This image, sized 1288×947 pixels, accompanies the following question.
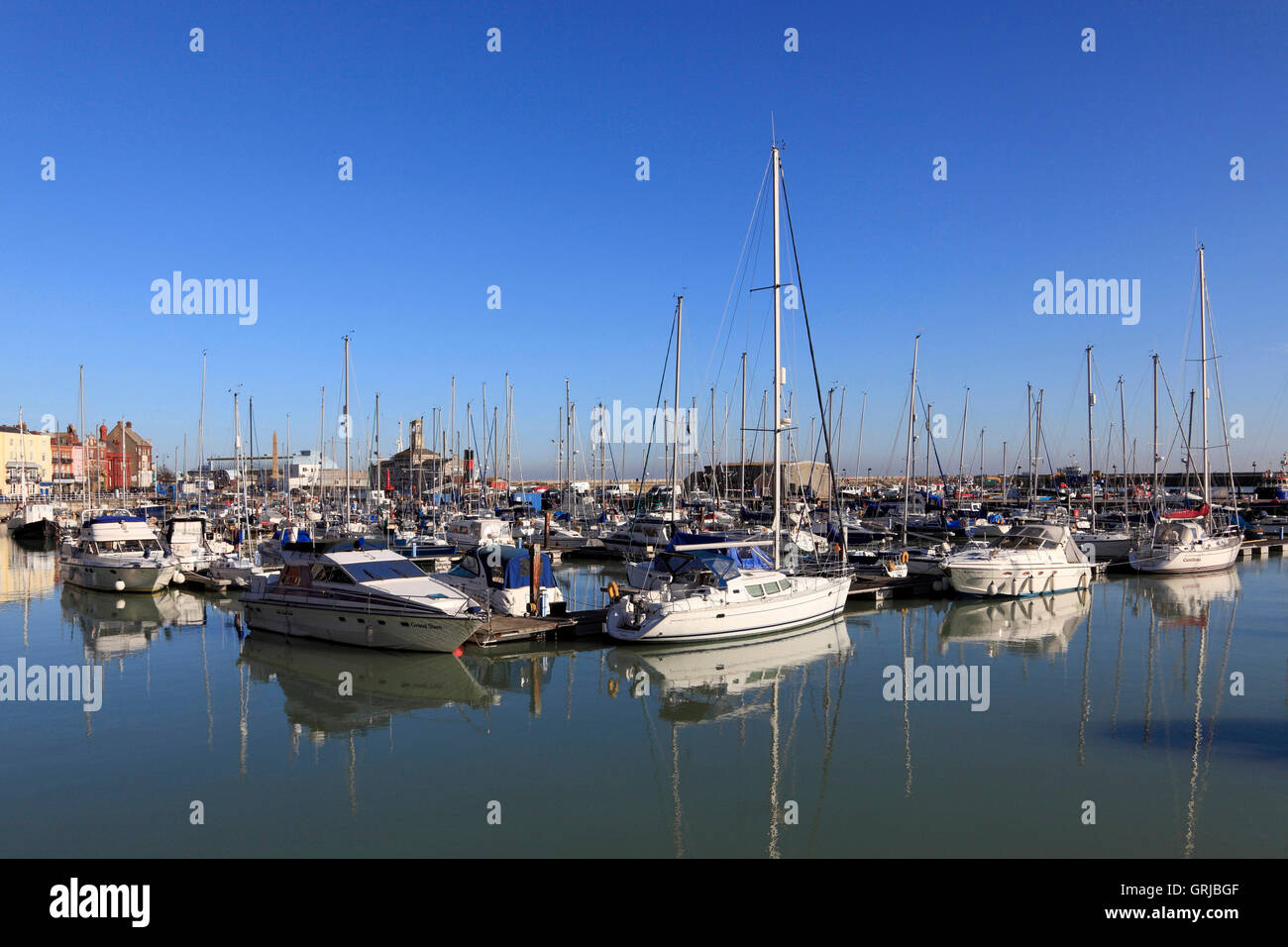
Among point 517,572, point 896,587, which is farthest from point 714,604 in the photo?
point 896,587

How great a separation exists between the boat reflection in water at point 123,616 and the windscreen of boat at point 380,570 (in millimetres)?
7125

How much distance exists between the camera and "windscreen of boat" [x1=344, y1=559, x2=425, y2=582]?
22906mm

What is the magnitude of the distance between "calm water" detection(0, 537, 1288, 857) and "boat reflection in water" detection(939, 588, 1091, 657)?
13.2 inches

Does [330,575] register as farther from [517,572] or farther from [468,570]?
[517,572]

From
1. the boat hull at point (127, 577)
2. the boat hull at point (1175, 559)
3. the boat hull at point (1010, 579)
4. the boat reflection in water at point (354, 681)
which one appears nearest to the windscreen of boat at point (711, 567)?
the boat reflection in water at point (354, 681)

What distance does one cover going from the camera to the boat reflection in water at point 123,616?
80.2ft

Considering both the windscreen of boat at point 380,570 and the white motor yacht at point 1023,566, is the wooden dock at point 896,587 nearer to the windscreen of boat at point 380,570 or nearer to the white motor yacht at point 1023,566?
the white motor yacht at point 1023,566

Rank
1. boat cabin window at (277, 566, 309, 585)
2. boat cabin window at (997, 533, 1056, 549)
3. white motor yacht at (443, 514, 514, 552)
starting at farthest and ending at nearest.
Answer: white motor yacht at (443, 514, 514, 552), boat cabin window at (997, 533, 1056, 549), boat cabin window at (277, 566, 309, 585)

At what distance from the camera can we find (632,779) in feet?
44.7

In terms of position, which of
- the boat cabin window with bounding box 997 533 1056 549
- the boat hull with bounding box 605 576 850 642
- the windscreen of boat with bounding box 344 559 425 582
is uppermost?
the windscreen of boat with bounding box 344 559 425 582

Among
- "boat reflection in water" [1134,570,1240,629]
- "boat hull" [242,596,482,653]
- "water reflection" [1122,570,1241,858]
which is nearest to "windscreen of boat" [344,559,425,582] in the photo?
"boat hull" [242,596,482,653]

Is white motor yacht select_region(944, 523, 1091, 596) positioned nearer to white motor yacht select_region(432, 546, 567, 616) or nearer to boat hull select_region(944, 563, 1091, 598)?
boat hull select_region(944, 563, 1091, 598)
